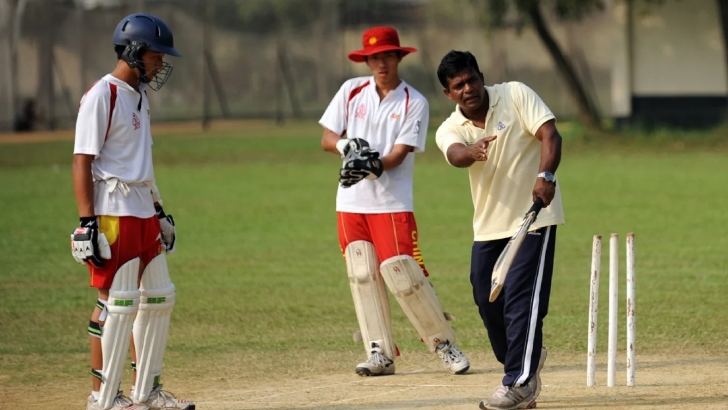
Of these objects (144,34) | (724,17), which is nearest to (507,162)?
(144,34)

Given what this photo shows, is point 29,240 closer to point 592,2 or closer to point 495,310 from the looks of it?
point 495,310

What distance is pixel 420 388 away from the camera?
23.5 ft

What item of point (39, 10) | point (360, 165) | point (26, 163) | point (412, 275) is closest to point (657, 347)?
point (412, 275)

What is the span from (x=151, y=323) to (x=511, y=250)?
1915mm

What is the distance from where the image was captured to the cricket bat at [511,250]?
6203 millimetres

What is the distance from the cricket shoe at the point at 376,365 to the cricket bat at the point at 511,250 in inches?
59.0

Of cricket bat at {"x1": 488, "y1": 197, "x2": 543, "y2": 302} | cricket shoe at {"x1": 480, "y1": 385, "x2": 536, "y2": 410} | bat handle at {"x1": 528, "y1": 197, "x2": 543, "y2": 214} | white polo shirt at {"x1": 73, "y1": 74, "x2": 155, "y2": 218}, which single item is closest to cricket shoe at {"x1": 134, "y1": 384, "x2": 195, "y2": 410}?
white polo shirt at {"x1": 73, "y1": 74, "x2": 155, "y2": 218}

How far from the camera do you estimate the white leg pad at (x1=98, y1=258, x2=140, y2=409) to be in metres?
6.16

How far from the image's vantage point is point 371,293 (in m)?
7.77

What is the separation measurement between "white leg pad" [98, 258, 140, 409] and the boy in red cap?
1.80 m

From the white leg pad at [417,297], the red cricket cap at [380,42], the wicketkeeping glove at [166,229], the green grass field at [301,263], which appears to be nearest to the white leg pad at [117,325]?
the wicketkeeping glove at [166,229]

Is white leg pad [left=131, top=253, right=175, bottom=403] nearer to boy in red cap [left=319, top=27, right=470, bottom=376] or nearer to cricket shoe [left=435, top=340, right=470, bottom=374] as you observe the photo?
boy in red cap [left=319, top=27, right=470, bottom=376]

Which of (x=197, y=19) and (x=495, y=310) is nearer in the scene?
(x=495, y=310)

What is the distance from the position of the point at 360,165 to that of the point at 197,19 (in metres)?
31.1
